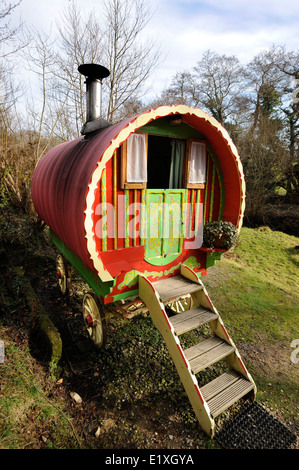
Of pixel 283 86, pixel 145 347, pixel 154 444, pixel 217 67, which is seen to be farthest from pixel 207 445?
pixel 217 67

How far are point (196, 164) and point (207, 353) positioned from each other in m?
3.21

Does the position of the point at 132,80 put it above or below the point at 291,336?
above

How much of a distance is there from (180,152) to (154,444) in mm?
4400

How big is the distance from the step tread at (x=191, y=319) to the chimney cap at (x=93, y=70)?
4.76 m

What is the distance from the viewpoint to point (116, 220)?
3924 millimetres

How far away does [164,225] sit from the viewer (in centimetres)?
446

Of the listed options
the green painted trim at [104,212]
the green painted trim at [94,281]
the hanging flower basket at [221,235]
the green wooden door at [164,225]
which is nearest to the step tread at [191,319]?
the green wooden door at [164,225]

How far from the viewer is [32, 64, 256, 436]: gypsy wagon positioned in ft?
11.2

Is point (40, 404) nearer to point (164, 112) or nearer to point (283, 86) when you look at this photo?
point (164, 112)

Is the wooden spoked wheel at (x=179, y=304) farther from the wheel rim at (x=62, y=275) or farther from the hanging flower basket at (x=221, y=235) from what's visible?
the wheel rim at (x=62, y=275)

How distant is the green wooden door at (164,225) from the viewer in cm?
429

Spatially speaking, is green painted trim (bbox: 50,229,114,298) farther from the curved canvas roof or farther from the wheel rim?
the wheel rim

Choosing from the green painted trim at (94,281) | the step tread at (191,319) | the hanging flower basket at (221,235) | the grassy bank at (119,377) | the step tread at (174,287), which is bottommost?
the grassy bank at (119,377)

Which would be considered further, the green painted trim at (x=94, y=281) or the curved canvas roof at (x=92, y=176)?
the green painted trim at (x=94, y=281)
